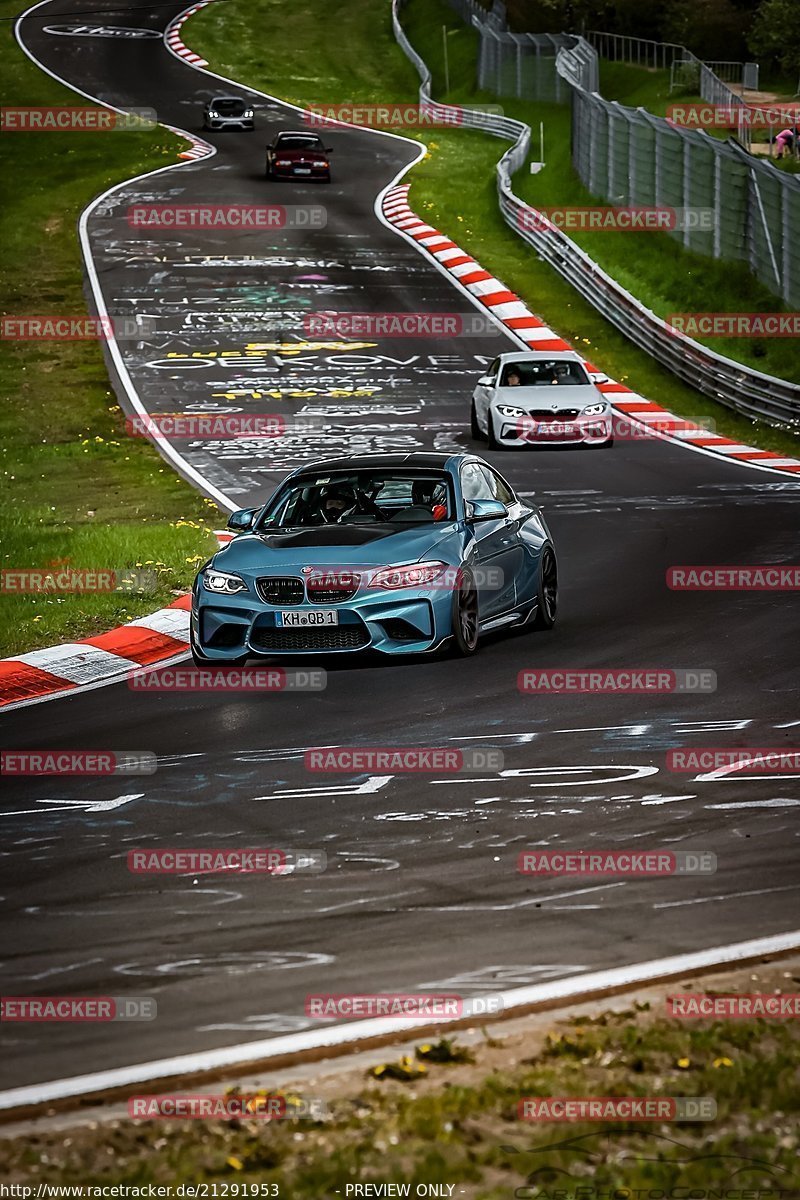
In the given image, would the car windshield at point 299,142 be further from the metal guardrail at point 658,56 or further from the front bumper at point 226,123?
the metal guardrail at point 658,56

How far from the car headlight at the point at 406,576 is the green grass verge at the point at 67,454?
284cm

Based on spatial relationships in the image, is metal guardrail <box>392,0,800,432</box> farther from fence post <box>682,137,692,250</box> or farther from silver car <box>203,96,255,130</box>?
silver car <box>203,96,255,130</box>

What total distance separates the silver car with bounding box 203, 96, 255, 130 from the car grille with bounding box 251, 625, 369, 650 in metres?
51.4

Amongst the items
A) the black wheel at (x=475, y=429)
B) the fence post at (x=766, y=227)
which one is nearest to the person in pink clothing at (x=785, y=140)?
the fence post at (x=766, y=227)

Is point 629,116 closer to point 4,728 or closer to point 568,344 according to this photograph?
point 568,344

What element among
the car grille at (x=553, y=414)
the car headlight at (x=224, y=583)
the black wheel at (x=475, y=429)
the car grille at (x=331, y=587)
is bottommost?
the black wheel at (x=475, y=429)

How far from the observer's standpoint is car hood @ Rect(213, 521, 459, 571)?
12781mm

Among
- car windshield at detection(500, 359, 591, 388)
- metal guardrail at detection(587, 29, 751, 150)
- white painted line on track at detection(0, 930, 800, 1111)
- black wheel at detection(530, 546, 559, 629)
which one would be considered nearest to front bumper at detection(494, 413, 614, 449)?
car windshield at detection(500, 359, 591, 388)

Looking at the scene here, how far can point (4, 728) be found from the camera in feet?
37.4

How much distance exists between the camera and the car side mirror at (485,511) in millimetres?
13562

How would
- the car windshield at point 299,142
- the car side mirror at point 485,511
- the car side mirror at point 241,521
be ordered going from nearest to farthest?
the car side mirror at point 485,511 < the car side mirror at point 241,521 < the car windshield at point 299,142

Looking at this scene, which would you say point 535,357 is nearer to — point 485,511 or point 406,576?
point 485,511

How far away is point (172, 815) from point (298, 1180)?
4365 millimetres

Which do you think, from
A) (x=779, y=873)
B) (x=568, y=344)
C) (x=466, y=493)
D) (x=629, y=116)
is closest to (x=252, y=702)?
(x=466, y=493)
